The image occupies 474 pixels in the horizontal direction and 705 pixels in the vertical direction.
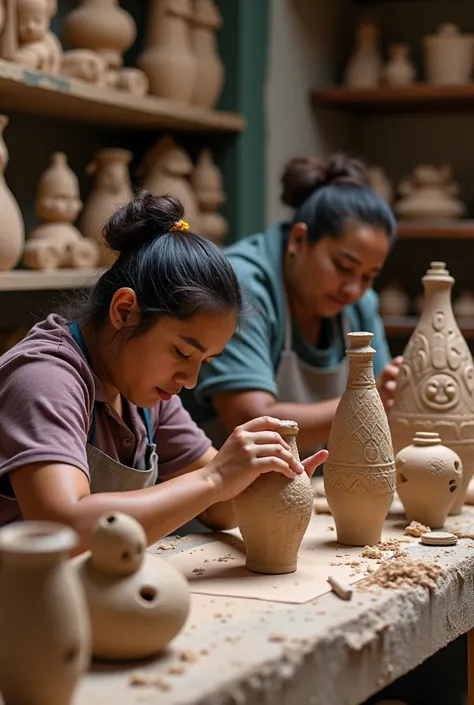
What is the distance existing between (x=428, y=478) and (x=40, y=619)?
3.75 feet

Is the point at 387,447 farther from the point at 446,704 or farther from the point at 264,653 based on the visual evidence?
the point at 446,704

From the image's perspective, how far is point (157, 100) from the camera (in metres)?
3.37

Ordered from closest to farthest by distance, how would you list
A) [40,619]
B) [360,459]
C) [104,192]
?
[40,619], [360,459], [104,192]

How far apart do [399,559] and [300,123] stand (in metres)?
2.68

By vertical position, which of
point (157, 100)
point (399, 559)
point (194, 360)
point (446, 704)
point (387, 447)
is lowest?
point (446, 704)

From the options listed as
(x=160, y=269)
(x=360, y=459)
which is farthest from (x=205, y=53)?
(x=360, y=459)

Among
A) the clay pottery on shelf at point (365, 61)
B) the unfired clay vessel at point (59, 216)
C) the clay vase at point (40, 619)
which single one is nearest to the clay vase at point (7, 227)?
the unfired clay vessel at point (59, 216)

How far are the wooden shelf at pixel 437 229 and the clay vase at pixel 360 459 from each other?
2.27 meters

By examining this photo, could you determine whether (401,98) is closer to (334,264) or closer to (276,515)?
(334,264)

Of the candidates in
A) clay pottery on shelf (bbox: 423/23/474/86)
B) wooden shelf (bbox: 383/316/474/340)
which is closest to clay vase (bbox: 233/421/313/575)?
wooden shelf (bbox: 383/316/474/340)

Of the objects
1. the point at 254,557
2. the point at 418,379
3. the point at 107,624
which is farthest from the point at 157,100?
the point at 107,624

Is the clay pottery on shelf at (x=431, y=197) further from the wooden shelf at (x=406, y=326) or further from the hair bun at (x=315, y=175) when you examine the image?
the hair bun at (x=315, y=175)

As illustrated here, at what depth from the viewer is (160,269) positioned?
1.86 meters

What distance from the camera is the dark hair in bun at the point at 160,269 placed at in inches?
71.9
